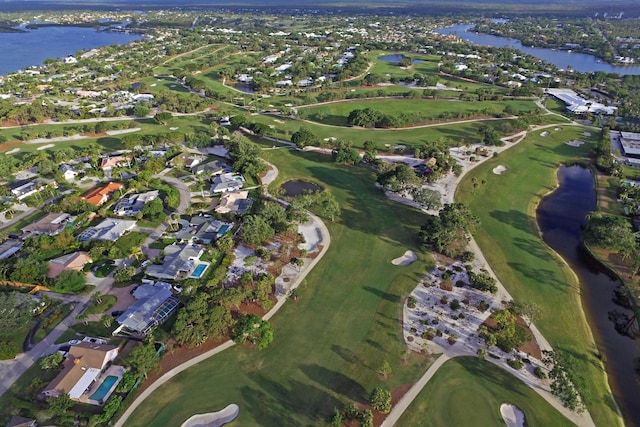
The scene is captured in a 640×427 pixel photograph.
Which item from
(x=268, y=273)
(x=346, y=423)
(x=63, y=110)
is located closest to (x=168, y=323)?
(x=268, y=273)

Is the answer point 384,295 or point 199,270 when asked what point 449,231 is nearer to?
point 384,295

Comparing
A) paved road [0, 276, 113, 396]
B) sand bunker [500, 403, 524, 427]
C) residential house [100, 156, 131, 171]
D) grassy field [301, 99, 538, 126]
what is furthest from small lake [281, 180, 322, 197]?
sand bunker [500, 403, 524, 427]

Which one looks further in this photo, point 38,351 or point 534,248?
point 534,248

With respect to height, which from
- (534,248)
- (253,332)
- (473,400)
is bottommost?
(473,400)

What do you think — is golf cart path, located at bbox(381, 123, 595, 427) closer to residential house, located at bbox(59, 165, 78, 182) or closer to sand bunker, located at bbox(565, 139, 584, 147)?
sand bunker, located at bbox(565, 139, 584, 147)

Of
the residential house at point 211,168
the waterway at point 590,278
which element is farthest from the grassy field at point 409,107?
the waterway at point 590,278

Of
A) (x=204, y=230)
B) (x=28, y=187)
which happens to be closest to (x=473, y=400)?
(x=204, y=230)

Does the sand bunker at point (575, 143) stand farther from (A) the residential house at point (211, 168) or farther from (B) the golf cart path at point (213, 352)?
(A) the residential house at point (211, 168)
